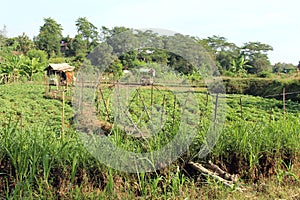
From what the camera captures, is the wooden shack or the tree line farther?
the wooden shack

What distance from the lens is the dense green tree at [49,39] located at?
27.7 meters

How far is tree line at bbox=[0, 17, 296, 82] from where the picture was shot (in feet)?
8.50

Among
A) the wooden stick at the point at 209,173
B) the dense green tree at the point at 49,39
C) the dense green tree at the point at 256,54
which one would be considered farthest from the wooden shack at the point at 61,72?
the dense green tree at the point at 256,54

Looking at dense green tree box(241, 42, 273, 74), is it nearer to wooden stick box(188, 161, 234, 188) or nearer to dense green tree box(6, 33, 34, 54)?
dense green tree box(6, 33, 34, 54)

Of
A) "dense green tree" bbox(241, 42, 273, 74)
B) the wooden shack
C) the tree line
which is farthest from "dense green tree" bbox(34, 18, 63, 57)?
"dense green tree" bbox(241, 42, 273, 74)

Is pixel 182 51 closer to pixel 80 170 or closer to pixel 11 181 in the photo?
pixel 80 170

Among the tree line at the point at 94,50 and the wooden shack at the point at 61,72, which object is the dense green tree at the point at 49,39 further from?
the wooden shack at the point at 61,72

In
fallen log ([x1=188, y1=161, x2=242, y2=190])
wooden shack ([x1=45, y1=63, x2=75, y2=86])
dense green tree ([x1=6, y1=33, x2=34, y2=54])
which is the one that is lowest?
fallen log ([x1=188, y1=161, x2=242, y2=190])

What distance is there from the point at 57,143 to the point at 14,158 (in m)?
0.34

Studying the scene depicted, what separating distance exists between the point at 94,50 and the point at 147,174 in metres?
1.01

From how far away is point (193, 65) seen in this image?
105 inches

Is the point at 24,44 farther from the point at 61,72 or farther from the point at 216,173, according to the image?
the point at 216,173

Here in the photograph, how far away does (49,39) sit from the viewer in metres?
27.7

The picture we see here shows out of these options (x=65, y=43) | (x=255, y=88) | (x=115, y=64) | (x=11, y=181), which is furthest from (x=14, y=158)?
(x=65, y=43)
